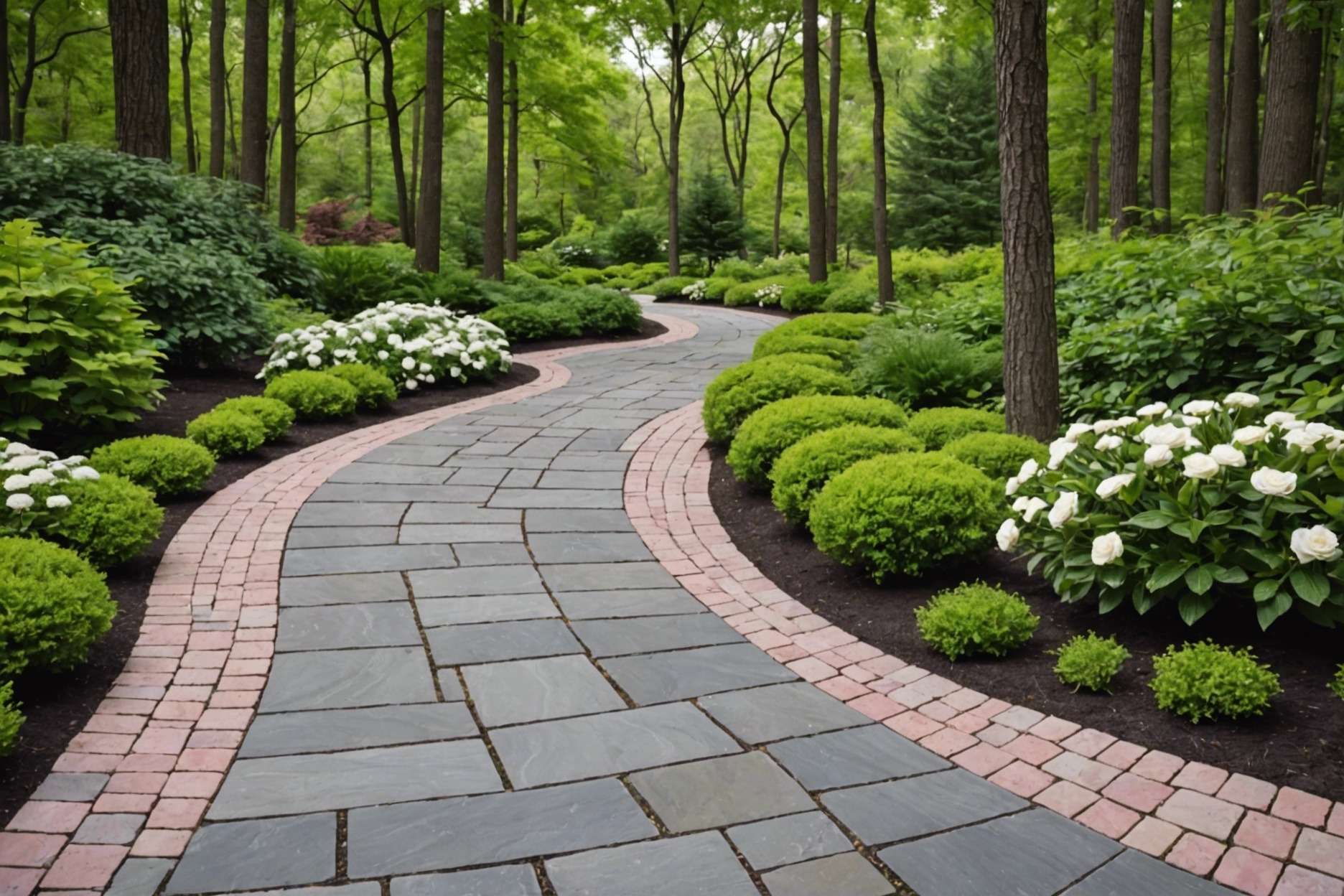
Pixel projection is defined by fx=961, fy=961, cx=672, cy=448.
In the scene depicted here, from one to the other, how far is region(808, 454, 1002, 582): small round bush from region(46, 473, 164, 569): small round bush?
9.30 feet

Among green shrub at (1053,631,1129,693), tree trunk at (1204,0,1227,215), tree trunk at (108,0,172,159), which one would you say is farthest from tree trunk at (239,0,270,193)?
tree trunk at (1204,0,1227,215)

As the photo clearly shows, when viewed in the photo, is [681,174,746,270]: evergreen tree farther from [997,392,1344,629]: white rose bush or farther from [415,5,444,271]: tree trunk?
[997,392,1344,629]: white rose bush

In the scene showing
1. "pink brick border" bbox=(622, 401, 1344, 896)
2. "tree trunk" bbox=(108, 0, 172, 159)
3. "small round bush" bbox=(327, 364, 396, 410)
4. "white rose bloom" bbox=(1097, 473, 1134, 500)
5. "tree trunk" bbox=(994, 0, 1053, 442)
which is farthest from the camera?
"tree trunk" bbox=(108, 0, 172, 159)

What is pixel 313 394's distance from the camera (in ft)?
22.6

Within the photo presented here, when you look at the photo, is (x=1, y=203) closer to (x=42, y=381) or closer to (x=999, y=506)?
(x=42, y=381)

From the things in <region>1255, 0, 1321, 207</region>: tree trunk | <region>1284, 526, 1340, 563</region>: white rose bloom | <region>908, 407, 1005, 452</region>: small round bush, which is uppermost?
<region>1255, 0, 1321, 207</region>: tree trunk

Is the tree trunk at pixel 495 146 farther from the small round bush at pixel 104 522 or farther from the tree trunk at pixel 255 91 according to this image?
the small round bush at pixel 104 522

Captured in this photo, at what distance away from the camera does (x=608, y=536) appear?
479 centimetres

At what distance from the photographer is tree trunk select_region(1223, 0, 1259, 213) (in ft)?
31.5

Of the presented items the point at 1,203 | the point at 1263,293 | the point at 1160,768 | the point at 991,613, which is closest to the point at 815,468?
the point at 991,613

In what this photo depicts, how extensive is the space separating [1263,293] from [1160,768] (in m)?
3.54

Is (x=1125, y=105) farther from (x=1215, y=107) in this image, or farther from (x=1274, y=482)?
(x=1274, y=482)

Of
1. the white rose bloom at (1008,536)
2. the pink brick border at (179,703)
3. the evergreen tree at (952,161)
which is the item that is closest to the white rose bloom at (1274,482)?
the white rose bloom at (1008,536)

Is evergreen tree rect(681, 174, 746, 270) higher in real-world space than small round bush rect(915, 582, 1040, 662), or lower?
higher
